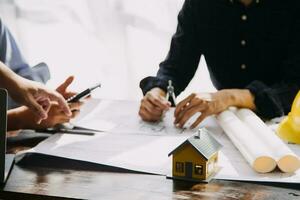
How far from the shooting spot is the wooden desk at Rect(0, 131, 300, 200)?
0.88 metres

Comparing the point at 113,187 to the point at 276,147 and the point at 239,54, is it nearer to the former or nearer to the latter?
the point at 276,147

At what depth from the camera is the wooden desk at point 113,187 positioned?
2.88 ft

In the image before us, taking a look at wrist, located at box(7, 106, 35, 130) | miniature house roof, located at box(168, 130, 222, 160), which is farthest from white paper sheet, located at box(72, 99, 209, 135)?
miniature house roof, located at box(168, 130, 222, 160)

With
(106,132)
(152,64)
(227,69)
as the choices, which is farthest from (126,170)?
(152,64)

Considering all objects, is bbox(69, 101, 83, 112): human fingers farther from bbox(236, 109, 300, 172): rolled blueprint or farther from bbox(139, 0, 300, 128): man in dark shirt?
bbox(236, 109, 300, 172): rolled blueprint

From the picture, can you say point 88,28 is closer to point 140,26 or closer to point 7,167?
point 140,26

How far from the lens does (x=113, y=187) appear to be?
919mm

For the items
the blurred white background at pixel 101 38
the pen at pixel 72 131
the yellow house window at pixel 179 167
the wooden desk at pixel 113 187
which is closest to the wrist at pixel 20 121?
the pen at pixel 72 131

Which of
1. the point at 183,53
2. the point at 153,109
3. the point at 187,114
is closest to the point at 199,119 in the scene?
the point at 187,114

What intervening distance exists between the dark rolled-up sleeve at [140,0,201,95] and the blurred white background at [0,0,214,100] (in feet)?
1.28

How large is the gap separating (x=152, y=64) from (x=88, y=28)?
0.34 metres

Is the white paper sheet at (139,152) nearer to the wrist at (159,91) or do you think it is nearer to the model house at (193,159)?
the model house at (193,159)

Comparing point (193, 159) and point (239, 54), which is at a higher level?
point (239, 54)

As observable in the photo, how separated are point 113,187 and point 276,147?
0.35m
